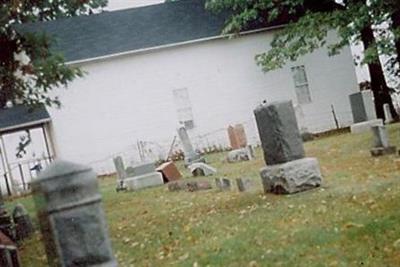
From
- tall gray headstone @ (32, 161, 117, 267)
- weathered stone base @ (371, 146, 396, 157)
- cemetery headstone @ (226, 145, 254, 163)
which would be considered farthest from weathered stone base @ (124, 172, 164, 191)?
tall gray headstone @ (32, 161, 117, 267)

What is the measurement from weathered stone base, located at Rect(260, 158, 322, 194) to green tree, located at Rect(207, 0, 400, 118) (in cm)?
951

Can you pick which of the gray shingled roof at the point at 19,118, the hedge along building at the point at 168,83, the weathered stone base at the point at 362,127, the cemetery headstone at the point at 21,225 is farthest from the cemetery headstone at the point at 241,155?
the gray shingled roof at the point at 19,118

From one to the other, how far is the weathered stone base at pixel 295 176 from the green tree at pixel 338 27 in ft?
31.2

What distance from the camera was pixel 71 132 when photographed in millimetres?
29250

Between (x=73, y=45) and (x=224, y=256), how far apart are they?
2515cm

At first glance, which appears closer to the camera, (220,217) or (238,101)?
(220,217)

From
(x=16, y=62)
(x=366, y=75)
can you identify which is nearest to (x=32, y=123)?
(x=16, y=62)

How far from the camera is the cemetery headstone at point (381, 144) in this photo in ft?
45.8

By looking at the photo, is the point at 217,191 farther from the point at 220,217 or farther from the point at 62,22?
the point at 62,22

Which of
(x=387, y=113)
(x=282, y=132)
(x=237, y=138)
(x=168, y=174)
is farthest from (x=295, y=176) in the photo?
(x=387, y=113)

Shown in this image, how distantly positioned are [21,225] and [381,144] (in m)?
7.75

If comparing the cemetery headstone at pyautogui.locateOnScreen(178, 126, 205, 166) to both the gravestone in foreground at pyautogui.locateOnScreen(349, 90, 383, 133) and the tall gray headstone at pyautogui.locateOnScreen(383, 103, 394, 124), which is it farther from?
the tall gray headstone at pyautogui.locateOnScreen(383, 103, 394, 124)

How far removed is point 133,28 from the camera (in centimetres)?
3238

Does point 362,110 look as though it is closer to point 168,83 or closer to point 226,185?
point 168,83
